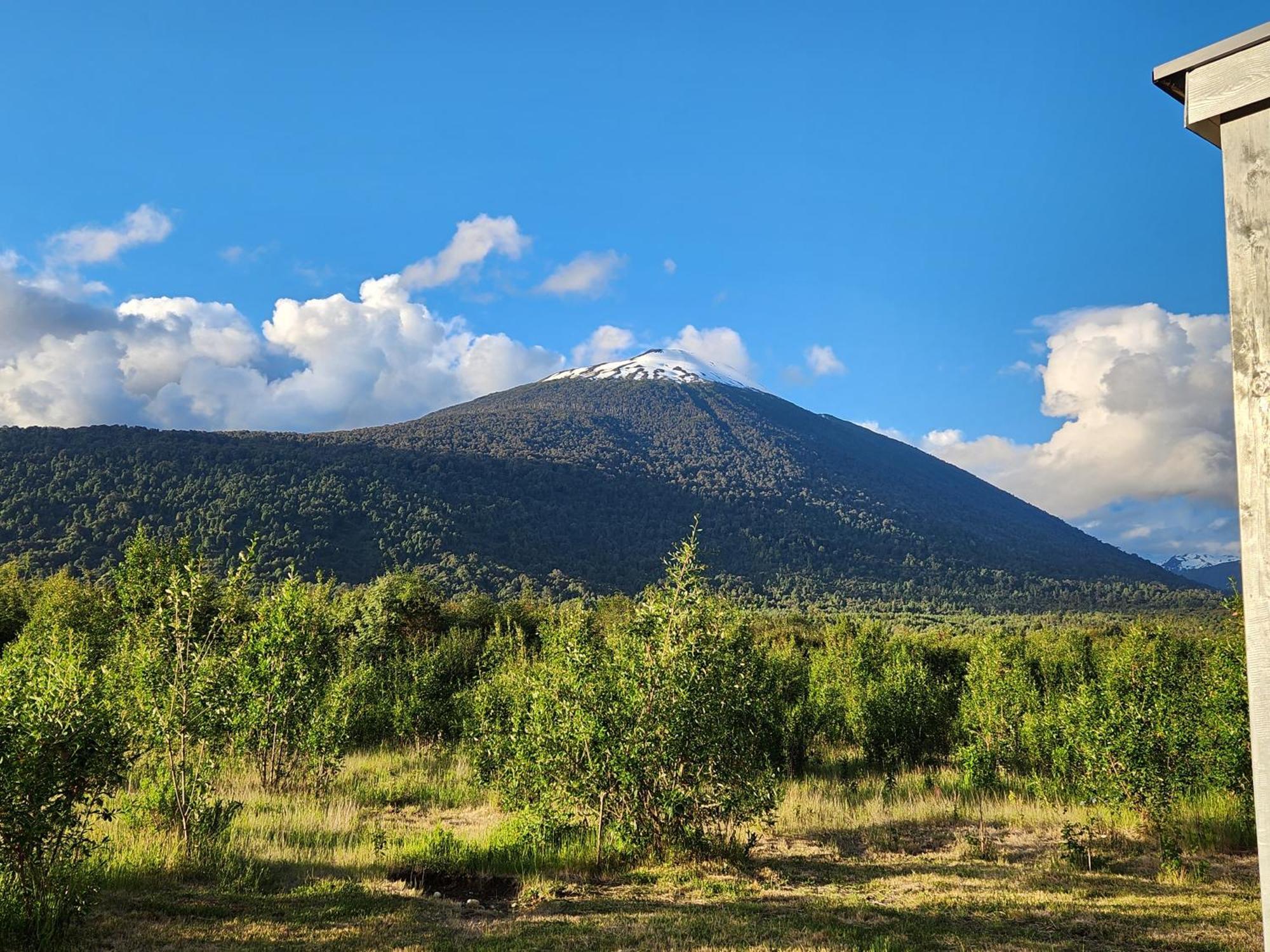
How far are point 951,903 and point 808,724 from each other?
Result: 1344cm

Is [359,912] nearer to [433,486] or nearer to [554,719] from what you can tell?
[554,719]

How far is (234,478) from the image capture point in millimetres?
102250

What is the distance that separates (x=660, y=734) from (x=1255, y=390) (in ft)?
29.7

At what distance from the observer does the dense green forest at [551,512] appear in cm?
8856

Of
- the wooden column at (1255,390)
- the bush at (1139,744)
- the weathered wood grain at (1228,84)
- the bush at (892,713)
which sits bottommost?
the bush at (892,713)

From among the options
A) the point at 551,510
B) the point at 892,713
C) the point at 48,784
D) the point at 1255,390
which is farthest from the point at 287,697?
the point at 551,510

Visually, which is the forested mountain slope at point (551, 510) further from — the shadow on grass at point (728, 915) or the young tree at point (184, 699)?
the shadow on grass at point (728, 915)

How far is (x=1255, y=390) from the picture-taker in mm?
2846

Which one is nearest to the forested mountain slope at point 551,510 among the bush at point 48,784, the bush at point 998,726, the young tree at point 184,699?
the young tree at point 184,699

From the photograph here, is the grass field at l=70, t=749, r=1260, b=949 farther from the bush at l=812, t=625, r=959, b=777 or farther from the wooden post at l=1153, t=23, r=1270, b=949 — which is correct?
the bush at l=812, t=625, r=959, b=777

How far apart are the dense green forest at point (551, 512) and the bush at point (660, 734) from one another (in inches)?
2821

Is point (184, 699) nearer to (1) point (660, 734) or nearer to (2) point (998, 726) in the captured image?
(1) point (660, 734)

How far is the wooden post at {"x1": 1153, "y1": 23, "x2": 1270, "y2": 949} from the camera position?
8.84 ft

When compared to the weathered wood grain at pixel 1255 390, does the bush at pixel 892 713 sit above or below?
below
